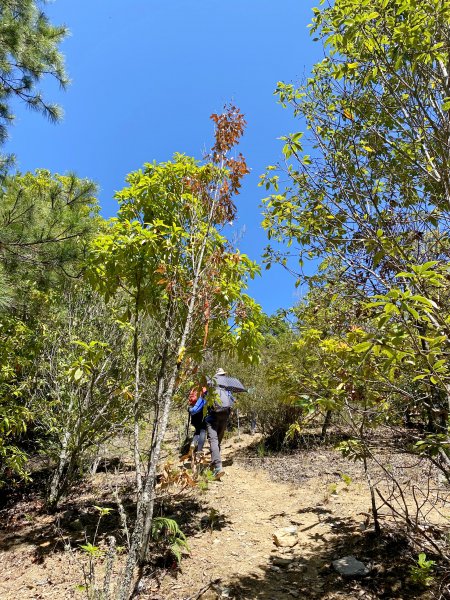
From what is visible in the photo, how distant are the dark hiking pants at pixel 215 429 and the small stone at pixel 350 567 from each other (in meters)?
2.64

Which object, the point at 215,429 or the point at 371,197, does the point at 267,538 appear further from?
the point at 371,197

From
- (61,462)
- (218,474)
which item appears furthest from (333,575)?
(61,462)

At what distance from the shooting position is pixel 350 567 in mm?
3090

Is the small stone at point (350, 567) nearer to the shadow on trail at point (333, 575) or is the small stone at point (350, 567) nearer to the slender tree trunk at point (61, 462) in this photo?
the shadow on trail at point (333, 575)

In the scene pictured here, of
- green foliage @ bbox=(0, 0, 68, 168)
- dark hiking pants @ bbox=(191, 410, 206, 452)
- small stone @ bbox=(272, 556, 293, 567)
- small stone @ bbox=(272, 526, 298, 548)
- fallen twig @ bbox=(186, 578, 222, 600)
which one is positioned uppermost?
green foliage @ bbox=(0, 0, 68, 168)

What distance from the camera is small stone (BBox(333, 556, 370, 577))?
301 centimetres

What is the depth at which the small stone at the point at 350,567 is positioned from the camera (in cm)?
301

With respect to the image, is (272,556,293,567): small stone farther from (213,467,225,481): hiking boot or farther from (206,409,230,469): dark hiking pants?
(206,409,230,469): dark hiking pants

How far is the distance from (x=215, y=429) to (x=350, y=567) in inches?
117

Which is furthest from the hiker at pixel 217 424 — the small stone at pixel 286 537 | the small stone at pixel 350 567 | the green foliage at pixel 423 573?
the green foliage at pixel 423 573

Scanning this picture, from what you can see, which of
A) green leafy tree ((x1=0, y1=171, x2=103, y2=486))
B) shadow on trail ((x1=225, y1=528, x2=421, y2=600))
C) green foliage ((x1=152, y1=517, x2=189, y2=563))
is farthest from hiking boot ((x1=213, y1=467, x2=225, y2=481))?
green leafy tree ((x1=0, y1=171, x2=103, y2=486))

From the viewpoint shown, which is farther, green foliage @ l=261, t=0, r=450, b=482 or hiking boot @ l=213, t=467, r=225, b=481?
hiking boot @ l=213, t=467, r=225, b=481

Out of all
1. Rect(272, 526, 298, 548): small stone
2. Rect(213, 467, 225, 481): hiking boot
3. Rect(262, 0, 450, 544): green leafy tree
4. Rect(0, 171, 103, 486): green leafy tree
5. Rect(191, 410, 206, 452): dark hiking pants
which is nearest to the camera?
Rect(262, 0, 450, 544): green leafy tree

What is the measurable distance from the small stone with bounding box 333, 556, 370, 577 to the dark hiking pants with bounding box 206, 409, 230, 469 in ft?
8.68
